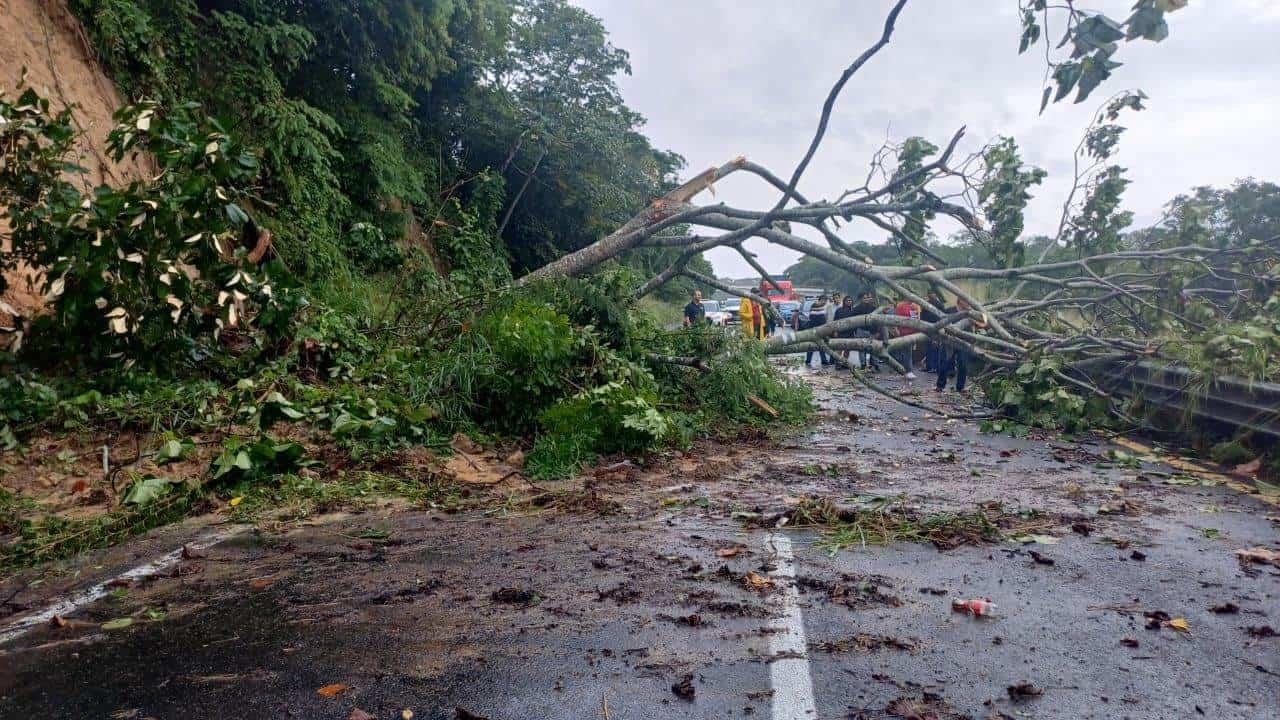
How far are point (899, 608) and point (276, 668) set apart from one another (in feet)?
8.77

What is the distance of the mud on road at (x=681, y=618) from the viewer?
3074mm

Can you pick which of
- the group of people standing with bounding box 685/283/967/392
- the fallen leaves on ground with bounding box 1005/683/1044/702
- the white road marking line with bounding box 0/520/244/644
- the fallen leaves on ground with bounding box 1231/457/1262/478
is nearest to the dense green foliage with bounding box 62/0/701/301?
the white road marking line with bounding box 0/520/244/644

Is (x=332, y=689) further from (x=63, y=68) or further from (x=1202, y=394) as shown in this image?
(x=63, y=68)

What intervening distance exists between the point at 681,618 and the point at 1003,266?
1015 centimetres

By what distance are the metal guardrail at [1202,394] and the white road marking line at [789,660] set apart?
5.63 m

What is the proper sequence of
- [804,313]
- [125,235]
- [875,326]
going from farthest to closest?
[804,313], [875,326], [125,235]

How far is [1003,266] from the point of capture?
40.5ft

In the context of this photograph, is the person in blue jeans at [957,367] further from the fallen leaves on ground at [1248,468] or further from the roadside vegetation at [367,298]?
the fallen leaves on ground at [1248,468]

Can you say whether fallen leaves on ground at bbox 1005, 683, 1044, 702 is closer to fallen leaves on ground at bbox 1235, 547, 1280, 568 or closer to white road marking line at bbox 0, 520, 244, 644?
fallen leaves on ground at bbox 1235, 547, 1280, 568

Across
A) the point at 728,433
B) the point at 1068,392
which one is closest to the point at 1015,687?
the point at 728,433

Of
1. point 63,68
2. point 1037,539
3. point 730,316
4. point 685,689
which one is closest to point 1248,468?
point 1037,539

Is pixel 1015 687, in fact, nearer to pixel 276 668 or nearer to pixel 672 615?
pixel 672 615

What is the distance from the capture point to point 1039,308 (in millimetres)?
11812

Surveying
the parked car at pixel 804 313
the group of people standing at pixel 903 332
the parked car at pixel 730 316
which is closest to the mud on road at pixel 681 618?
the parked car at pixel 730 316
